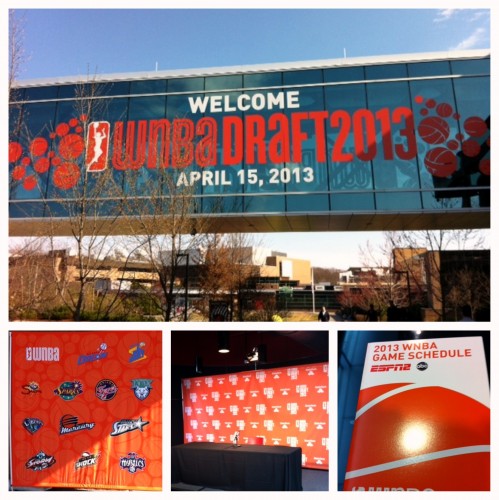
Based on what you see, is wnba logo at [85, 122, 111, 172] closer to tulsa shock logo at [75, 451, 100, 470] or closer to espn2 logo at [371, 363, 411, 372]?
tulsa shock logo at [75, 451, 100, 470]

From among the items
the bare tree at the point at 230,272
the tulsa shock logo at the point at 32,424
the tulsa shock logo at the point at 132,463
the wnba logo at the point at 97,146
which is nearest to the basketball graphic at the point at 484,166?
the bare tree at the point at 230,272

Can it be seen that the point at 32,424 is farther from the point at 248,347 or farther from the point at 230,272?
the point at 230,272

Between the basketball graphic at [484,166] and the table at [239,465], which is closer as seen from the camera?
the table at [239,465]

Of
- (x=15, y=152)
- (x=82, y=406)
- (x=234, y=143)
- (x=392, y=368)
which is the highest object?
(x=234, y=143)

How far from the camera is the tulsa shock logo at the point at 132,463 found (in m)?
3.30

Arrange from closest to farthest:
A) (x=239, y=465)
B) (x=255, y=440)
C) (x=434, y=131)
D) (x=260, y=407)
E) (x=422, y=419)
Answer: (x=422, y=419), (x=260, y=407), (x=255, y=440), (x=239, y=465), (x=434, y=131)

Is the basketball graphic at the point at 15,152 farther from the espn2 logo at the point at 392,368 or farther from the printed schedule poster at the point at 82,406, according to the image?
the espn2 logo at the point at 392,368

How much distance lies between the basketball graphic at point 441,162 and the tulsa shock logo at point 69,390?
31.1 feet

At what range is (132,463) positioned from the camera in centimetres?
333

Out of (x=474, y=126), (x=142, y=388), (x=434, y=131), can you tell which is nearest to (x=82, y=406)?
(x=142, y=388)

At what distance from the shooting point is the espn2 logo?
9.76 feet

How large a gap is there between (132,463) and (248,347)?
4.35 feet
